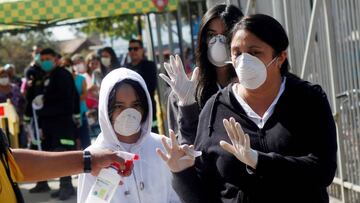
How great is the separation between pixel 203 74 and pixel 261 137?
103 centimetres

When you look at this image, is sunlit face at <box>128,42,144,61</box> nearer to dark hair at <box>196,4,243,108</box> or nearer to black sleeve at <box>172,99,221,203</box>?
dark hair at <box>196,4,243,108</box>

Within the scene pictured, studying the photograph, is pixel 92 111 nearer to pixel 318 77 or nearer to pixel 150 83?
pixel 150 83

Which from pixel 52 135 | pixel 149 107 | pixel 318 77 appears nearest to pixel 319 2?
pixel 318 77

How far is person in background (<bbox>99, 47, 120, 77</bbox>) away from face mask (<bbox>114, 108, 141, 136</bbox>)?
7.48 m

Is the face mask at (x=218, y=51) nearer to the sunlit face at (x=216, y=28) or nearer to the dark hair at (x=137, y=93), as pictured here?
the sunlit face at (x=216, y=28)

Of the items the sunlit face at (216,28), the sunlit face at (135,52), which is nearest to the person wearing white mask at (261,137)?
the sunlit face at (216,28)

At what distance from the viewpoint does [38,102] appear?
9062 mm

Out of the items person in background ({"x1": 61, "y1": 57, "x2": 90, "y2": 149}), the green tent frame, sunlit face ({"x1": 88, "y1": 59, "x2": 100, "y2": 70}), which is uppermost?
the green tent frame

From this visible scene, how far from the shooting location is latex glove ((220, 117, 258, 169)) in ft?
8.25

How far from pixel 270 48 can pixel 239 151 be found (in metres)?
0.48

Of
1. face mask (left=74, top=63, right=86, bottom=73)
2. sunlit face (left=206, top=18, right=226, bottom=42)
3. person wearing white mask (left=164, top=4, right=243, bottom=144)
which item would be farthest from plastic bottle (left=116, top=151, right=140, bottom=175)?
face mask (left=74, top=63, right=86, bottom=73)

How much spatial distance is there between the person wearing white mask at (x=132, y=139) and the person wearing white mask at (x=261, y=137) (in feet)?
1.02

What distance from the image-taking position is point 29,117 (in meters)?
9.87

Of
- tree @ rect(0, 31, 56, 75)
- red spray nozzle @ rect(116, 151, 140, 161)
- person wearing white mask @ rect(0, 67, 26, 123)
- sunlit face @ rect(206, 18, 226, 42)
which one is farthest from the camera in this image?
tree @ rect(0, 31, 56, 75)
